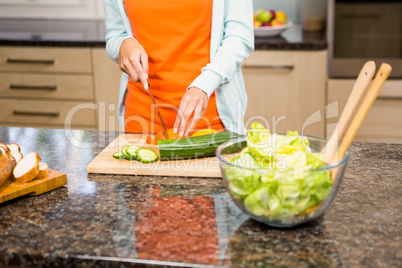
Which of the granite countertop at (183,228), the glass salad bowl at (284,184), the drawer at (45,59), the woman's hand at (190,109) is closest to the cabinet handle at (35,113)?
the drawer at (45,59)

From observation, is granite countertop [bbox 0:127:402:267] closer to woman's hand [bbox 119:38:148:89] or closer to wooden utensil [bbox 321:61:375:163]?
wooden utensil [bbox 321:61:375:163]

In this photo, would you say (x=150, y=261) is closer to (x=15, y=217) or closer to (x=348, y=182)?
(x=15, y=217)

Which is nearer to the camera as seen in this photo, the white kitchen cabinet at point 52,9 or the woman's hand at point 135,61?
the woman's hand at point 135,61

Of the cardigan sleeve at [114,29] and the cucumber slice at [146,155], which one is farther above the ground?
the cardigan sleeve at [114,29]

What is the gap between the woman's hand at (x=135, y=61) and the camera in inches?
62.5

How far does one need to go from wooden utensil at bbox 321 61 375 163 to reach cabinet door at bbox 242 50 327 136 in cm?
173

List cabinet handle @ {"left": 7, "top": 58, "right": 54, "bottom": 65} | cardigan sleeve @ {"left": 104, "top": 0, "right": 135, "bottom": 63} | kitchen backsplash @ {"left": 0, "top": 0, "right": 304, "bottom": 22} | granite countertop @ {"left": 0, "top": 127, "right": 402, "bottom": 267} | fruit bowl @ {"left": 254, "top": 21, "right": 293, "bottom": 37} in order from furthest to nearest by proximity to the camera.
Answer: kitchen backsplash @ {"left": 0, "top": 0, "right": 304, "bottom": 22}, cabinet handle @ {"left": 7, "top": 58, "right": 54, "bottom": 65}, fruit bowl @ {"left": 254, "top": 21, "right": 293, "bottom": 37}, cardigan sleeve @ {"left": 104, "top": 0, "right": 135, "bottom": 63}, granite countertop @ {"left": 0, "top": 127, "right": 402, "bottom": 267}

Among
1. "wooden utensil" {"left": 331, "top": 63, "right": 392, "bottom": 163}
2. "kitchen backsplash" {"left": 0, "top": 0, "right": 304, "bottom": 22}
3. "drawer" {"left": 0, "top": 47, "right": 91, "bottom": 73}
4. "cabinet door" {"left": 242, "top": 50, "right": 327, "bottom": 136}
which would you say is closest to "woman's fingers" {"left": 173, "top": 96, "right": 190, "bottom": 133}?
"wooden utensil" {"left": 331, "top": 63, "right": 392, "bottom": 163}

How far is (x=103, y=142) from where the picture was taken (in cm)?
157

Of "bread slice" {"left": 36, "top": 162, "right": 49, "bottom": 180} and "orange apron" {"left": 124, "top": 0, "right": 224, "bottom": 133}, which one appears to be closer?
"bread slice" {"left": 36, "top": 162, "right": 49, "bottom": 180}

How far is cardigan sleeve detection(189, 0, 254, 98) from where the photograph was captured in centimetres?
167

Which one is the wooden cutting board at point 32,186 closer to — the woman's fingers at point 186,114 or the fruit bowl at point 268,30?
the woman's fingers at point 186,114

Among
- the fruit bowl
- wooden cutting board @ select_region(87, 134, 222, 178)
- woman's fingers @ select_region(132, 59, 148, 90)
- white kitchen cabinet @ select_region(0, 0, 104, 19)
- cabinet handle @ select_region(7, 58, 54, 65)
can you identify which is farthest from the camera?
white kitchen cabinet @ select_region(0, 0, 104, 19)

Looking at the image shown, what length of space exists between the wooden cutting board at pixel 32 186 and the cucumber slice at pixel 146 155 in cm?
20
